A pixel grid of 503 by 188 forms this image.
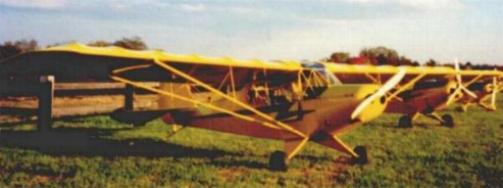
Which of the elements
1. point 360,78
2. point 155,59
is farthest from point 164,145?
point 360,78

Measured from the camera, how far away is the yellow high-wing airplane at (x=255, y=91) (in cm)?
645

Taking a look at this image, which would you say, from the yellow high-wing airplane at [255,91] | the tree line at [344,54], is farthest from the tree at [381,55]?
the yellow high-wing airplane at [255,91]

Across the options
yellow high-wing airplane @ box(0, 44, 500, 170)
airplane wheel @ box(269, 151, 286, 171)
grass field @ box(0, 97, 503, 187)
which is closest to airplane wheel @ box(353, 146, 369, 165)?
yellow high-wing airplane @ box(0, 44, 500, 170)

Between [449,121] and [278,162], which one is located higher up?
[278,162]

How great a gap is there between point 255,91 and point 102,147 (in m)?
2.86

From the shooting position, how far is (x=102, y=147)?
8625 mm

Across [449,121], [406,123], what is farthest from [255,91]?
[449,121]

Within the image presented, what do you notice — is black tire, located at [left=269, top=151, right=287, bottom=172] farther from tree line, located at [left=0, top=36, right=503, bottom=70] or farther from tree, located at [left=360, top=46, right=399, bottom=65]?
tree, located at [left=360, top=46, right=399, bottom=65]

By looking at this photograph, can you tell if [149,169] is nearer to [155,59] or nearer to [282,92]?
[155,59]

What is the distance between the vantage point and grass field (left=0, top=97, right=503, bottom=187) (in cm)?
638

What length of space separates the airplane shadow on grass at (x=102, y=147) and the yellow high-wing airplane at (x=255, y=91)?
0.52 metres

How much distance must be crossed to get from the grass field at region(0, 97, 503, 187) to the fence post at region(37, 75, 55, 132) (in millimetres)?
251

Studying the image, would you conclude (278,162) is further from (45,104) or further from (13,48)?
(13,48)

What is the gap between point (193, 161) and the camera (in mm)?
7602
